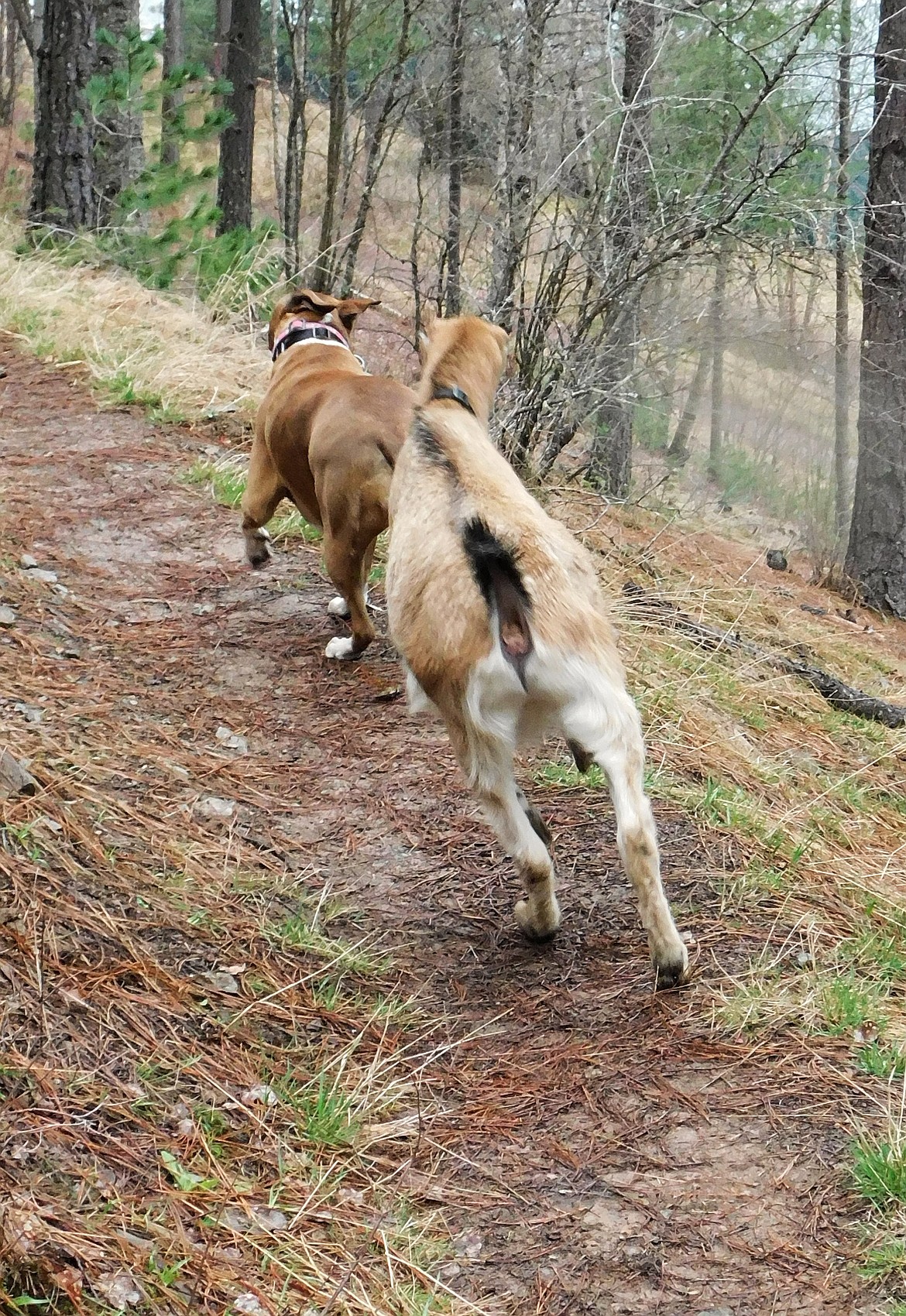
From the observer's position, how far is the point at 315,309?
6.55 metres

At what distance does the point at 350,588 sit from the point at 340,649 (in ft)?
1.18

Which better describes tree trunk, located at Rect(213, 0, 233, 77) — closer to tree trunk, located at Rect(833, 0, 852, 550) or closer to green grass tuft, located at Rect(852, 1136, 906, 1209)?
tree trunk, located at Rect(833, 0, 852, 550)

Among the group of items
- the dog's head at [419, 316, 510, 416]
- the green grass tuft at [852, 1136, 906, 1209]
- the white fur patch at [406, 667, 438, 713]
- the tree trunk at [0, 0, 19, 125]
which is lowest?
the green grass tuft at [852, 1136, 906, 1209]

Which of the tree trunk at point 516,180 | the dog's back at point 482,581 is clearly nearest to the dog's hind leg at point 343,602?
the dog's back at point 482,581

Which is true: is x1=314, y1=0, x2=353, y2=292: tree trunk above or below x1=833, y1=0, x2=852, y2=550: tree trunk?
above

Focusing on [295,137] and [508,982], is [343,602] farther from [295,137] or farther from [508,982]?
[295,137]

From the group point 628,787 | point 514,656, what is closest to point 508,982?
point 628,787

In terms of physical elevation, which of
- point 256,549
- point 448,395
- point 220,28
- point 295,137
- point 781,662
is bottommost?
point 781,662

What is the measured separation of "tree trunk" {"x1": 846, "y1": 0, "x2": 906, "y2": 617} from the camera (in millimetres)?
11188

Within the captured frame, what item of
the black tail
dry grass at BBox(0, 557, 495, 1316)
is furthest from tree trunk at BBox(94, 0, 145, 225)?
the black tail

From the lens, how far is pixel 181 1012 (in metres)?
3.03

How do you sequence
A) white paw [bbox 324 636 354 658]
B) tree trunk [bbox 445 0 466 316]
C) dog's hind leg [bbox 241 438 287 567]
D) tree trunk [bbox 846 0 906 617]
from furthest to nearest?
tree trunk [bbox 445 0 466 316] → tree trunk [bbox 846 0 906 617] → dog's hind leg [bbox 241 438 287 567] → white paw [bbox 324 636 354 658]

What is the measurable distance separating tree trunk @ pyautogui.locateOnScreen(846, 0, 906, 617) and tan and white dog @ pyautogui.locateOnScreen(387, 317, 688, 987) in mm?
9088

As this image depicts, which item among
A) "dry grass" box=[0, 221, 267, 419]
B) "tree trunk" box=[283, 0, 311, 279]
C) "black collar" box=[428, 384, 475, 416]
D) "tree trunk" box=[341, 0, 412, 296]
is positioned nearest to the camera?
"black collar" box=[428, 384, 475, 416]
